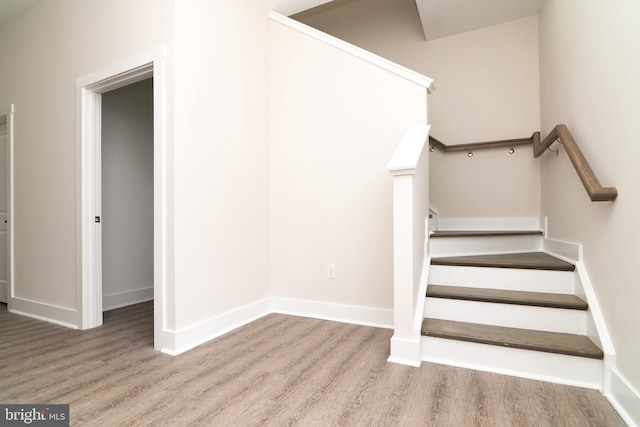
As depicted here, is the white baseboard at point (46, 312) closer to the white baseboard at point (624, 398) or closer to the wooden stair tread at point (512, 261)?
the wooden stair tread at point (512, 261)

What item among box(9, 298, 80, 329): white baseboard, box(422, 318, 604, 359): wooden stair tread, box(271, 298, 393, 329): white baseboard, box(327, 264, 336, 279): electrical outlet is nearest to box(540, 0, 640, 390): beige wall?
box(422, 318, 604, 359): wooden stair tread

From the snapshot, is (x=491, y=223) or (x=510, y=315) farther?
(x=491, y=223)

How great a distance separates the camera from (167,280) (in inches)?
84.6

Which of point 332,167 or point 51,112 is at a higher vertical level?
point 51,112

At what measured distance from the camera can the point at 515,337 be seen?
71.5 inches

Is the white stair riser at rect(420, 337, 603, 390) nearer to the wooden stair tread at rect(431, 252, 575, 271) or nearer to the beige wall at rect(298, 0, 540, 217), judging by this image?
the wooden stair tread at rect(431, 252, 575, 271)

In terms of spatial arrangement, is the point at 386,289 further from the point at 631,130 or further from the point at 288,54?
the point at 288,54

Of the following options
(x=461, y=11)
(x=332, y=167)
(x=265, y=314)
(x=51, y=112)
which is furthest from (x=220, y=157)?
(x=461, y=11)

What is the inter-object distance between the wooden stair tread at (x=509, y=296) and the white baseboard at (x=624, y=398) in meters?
0.40

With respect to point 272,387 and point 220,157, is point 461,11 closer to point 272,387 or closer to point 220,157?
point 220,157

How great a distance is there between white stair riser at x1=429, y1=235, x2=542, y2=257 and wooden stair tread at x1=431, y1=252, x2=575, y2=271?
0.09m

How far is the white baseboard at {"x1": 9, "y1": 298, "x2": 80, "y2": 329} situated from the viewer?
2.66 m

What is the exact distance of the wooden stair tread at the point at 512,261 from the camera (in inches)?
82.8

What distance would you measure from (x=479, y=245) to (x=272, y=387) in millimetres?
1893
